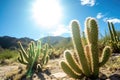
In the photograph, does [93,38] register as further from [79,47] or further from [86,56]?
[86,56]

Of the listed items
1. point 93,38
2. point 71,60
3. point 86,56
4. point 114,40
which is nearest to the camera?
point 93,38

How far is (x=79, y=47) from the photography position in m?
4.68

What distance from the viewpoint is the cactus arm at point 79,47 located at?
15.3ft

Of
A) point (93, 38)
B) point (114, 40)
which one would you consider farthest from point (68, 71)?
point (114, 40)

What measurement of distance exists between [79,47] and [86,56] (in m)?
0.35

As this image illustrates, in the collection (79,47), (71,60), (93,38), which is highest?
(93,38)

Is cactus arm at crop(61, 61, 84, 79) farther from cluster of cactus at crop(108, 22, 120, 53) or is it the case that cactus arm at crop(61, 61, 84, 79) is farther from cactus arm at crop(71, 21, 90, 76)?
cluster of cactus at crop(108, 22, 120, 53)

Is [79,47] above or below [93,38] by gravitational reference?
below

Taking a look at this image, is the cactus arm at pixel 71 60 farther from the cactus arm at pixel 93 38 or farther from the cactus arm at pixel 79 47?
the cactus arm at pixel 93 38

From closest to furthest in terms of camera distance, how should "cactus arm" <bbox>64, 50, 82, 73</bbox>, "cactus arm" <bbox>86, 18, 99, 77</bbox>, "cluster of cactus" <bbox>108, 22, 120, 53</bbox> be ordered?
"cactus arm" <bbox>86, 18, 99, 77</bbox> < "cactus arm" <bbox>64, 50, 82, 73</bbox> < "cluster of cactus" <bbox>108, 22, 120, 53</bbox>

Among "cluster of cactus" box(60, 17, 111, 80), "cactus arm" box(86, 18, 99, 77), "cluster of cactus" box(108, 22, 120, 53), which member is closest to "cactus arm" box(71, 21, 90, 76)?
"cluster of cactus" box(60, 17, 111, 80)

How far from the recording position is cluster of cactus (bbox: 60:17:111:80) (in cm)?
462

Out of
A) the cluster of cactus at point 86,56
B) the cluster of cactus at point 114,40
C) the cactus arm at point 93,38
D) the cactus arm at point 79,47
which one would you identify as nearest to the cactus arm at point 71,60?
the cluster of cactus at point 86,56

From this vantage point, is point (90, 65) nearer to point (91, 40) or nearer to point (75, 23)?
point (91, 40)
